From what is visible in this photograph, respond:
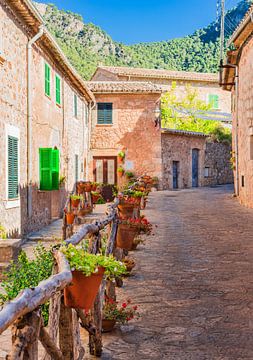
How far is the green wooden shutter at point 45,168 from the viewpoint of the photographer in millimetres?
13699

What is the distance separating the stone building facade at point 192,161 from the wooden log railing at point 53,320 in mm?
23769

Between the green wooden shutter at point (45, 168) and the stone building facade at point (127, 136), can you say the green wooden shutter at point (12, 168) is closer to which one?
the green wooden shutter at point (45, 168)

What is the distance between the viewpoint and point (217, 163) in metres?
34.7

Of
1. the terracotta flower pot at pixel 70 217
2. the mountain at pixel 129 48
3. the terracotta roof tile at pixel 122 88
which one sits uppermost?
the mountain at pixel 129 48

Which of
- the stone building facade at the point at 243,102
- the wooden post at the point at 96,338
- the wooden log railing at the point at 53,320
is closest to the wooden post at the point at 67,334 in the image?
the wooden log railing at the point at 53,320

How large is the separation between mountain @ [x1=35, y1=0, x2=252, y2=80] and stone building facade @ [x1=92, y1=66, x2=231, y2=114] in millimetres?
16738

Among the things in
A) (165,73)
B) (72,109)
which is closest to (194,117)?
(165,73)

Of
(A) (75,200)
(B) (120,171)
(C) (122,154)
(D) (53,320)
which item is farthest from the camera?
(C) (122,154)

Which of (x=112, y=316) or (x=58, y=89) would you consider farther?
(x=58, y=89)

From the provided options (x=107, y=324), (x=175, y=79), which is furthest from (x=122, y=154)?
(x=107, y=324)

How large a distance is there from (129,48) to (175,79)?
29.6 meters

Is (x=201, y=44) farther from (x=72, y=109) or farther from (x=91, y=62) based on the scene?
(x=72, y=109)

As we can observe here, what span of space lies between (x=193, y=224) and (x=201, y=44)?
61988 mm

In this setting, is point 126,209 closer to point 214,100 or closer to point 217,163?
point 217,163
